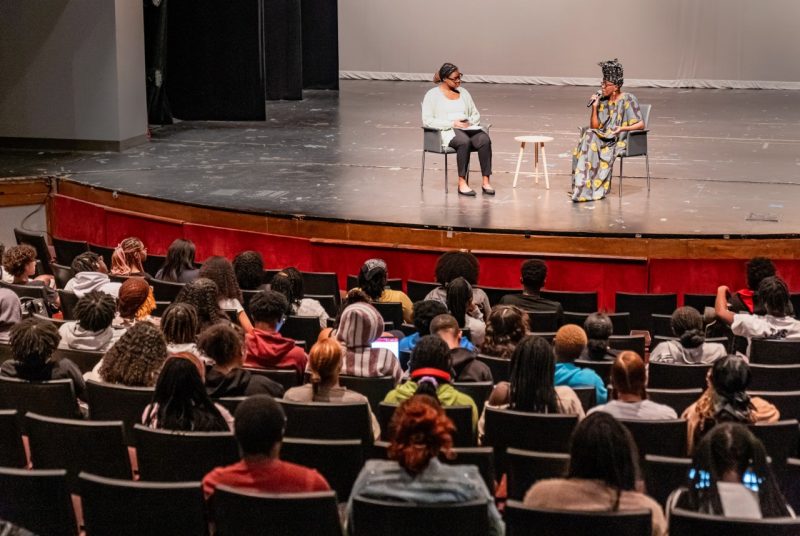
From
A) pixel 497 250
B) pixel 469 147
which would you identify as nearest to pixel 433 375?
pixel 497 250

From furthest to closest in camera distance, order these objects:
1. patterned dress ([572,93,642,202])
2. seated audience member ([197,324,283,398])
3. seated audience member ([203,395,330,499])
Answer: patterned dress ([572,93,642,202]) → seated audience member ([197,324,283,398]) → seated audience member ([203,395,330,499])

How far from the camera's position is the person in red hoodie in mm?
4707

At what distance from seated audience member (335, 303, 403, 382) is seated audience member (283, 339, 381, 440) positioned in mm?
549

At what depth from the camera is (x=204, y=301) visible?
16.8 feet

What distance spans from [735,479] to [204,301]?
9.35 ft

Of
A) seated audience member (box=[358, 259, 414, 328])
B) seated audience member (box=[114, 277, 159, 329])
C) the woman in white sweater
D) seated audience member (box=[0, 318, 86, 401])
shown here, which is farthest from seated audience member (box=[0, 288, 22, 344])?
the woman in white sweater

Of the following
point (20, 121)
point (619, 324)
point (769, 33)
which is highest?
point (769, 33)

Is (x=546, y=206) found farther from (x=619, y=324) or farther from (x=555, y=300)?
(x=619, y=324)

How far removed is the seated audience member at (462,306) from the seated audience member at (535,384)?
147 cm

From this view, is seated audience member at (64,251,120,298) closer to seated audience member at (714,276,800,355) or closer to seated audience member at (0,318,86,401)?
seated audience member at (0,318,86,401)

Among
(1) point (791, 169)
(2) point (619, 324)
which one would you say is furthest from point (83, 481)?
(1) point (791, 169)

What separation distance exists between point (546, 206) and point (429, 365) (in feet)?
15.5

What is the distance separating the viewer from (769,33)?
1714cm

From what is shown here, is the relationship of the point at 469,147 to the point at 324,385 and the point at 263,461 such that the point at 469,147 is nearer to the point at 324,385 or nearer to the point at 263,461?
the point at 324,385
